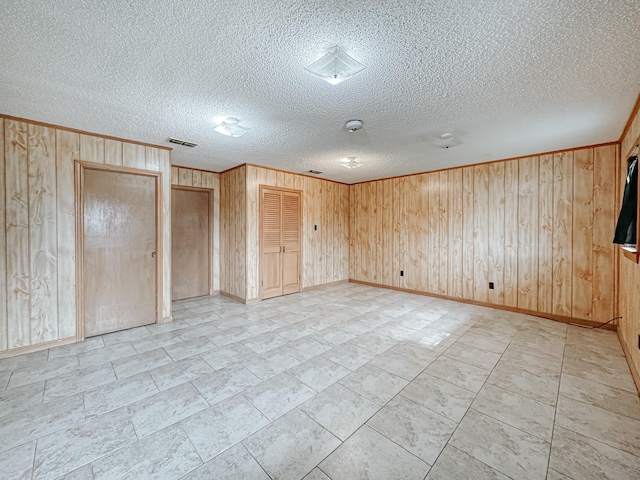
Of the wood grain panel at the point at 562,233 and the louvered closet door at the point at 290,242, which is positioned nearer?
the wood grain panel at the point at 562,233

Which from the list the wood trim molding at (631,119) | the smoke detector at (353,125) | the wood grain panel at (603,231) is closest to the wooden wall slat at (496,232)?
the wood grain panel at (603,231)

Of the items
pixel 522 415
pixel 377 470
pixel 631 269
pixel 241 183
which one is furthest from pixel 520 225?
pixel 241 183

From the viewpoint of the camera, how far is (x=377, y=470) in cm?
150

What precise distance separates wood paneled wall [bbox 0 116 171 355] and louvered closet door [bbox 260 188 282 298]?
2.60 meters

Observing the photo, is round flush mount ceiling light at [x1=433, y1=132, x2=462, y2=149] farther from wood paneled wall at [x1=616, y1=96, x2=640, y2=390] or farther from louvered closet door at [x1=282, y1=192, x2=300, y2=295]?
louvered closet door at [x1=282, y1=192, x2=300, y2=295]

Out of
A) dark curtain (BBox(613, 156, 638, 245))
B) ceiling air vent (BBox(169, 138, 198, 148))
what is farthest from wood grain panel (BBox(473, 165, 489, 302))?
ceiling air vent (BBox(169, 138, 198, 148))

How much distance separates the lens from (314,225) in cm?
620

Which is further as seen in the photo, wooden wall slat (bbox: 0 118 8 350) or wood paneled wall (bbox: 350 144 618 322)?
wood paneled wall (bbox: 350 144 618 322)

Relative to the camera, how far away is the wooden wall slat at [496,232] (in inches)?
180

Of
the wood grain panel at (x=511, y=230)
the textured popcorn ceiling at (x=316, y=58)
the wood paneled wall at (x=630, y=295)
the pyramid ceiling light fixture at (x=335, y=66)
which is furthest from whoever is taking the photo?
the wood grain panel at (x=511, y=230)

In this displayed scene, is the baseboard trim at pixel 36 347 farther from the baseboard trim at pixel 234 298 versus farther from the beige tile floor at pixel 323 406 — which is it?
the baseboard trim at pixel 234 298

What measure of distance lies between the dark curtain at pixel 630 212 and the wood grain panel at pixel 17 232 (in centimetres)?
632

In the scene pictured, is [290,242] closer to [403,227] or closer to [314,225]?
[314,225]

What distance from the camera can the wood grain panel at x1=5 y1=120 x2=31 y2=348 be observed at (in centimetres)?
288
